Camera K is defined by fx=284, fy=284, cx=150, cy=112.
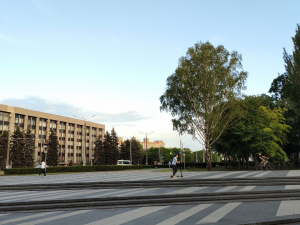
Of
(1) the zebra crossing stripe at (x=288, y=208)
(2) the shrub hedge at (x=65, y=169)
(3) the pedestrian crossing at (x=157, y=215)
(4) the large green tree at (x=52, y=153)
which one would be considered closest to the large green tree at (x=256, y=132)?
(2) the shrub hedge at (x=65, y=169)

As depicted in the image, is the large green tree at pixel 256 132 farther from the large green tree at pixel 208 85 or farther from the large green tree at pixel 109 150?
the large green tree at pixel 109 150

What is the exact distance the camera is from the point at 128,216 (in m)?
8.77

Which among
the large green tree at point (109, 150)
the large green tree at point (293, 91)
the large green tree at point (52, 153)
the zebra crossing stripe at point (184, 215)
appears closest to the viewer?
the zebra crossing stripe at point (184, 215)

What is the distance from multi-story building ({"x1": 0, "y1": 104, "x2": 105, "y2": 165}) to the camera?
76.0 metres

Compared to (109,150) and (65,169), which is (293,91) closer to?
(65,169)

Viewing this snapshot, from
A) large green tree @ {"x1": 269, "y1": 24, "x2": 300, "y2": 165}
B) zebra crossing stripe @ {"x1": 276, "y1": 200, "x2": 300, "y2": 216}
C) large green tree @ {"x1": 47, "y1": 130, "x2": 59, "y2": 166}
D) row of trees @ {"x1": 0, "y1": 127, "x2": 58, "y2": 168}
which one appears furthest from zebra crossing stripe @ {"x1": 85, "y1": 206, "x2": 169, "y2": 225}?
large green tree @ {"x1": 47, "y1": 130, "x2": 59, "y2": 166}

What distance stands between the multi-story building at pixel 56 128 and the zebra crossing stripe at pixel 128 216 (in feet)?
224

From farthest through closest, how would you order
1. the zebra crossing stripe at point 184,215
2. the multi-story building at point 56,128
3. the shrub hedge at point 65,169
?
1. the multi-story building at point 56,128
2. the shrub hedge at point 65,169
3. the zebra crossing stripe at point 184,215

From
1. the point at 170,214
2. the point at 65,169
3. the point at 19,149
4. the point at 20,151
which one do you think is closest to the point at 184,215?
the point at 170,214

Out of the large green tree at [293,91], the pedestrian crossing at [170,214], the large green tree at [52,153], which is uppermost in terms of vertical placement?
the large green tree at [293,91]

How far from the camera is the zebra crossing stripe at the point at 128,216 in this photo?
7.97 m

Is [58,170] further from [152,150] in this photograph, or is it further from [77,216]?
[152,150]

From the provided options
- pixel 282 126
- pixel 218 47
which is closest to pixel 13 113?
pixel 218 47

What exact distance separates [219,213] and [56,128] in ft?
298
